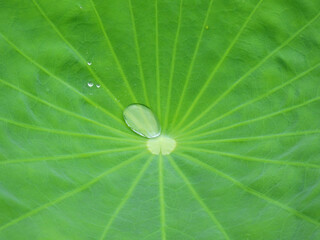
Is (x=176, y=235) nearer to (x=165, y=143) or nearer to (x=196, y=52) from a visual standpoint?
(x=165, y=143)

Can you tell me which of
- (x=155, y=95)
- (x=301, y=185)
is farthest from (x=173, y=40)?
(x=301, y=185)
